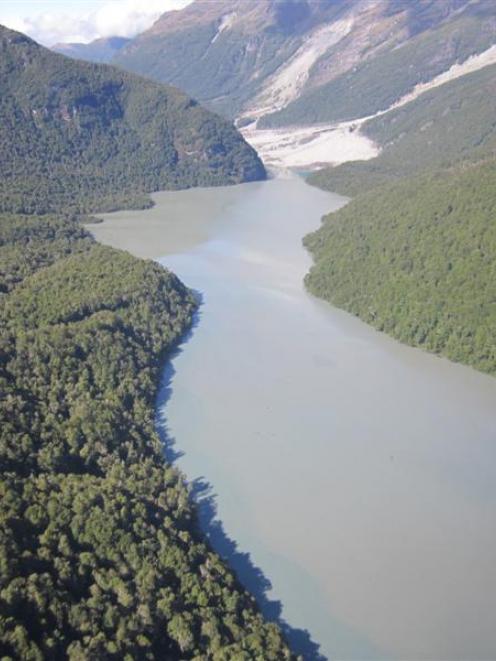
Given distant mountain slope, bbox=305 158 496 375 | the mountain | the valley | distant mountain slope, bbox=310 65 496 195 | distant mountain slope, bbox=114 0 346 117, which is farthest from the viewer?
distant mountain slope, bbox=114 0 346 117

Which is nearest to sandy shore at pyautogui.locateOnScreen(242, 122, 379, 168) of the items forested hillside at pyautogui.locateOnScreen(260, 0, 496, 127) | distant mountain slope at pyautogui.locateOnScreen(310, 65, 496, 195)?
distant mountain slope at pyautogui.locateOnScreen(310, 65, 496, 195)

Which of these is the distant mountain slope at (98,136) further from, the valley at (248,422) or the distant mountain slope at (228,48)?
the distant mountain slope at (228,48)

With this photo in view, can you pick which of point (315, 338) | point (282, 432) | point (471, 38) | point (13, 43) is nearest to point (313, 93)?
point (471, 38)

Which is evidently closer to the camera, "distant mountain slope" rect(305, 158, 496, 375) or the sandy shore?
"distant mountain slope" rect(305, 158, 496, 375)

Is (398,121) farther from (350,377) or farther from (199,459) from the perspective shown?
(199,459)

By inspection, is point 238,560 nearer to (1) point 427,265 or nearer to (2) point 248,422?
(2) point 248,422

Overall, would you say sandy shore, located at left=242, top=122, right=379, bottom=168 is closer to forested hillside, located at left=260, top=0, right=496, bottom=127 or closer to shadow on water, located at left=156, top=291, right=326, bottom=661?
forested hillside, located at left=260, top=0, right=496, bottom=127

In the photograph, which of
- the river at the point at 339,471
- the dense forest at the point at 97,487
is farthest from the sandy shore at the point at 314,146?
the river at the point at 339,471
